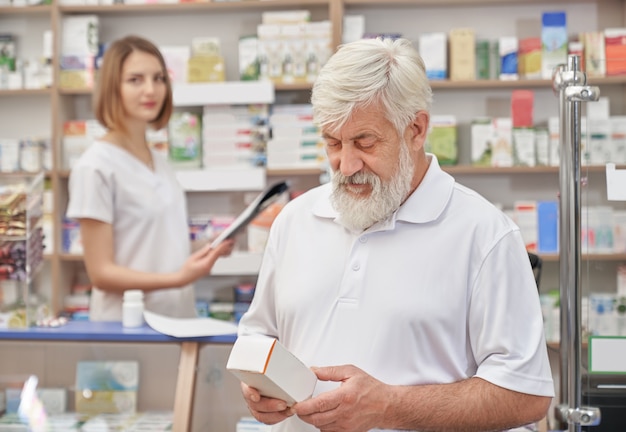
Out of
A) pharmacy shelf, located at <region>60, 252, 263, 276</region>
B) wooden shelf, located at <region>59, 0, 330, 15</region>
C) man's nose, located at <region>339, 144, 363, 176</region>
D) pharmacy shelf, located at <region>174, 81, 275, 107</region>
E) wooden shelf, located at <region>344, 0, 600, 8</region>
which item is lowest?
pharmacy shelf, located at <region>60, 252, 263, 276</region>

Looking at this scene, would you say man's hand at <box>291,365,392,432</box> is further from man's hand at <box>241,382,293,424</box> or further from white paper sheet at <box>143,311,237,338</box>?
white paper sheet at <box>143,311,237,338</box>

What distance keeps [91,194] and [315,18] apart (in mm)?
2487

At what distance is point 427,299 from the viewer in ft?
5.14

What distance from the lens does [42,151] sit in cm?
Answer: 492

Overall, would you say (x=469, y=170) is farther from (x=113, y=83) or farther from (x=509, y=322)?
(x=509, y=322)

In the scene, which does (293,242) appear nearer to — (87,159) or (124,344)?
(124,344)

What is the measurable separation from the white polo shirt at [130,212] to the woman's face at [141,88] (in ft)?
0.58

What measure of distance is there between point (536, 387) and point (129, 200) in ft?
5.84

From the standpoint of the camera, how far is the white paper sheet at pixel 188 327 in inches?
93.3

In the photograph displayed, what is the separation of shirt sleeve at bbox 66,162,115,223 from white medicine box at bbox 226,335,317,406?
1479 mm

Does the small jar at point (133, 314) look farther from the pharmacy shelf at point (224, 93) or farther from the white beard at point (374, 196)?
the pharmacy shelf at point (224, 93)

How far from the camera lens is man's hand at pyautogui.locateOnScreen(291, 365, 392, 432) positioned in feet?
4.80

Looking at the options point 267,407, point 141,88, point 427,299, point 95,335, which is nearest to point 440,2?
point 141,88

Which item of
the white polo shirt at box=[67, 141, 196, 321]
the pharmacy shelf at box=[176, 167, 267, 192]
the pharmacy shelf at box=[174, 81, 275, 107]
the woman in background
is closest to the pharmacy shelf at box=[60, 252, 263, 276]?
the pharmacy shelf at box=[176, 167, 267, 192]
